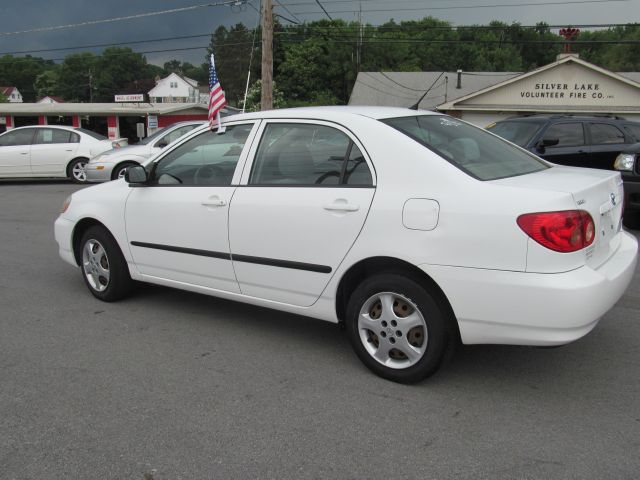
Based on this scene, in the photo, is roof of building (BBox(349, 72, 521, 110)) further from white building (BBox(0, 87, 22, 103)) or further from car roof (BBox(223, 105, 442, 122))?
white building (BBox(0, 87, 22, 103))

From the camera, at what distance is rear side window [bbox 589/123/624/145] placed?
396 inches

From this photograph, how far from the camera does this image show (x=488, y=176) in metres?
3.60

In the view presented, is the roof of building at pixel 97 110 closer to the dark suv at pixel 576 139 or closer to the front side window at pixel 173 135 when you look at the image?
the front side window at pixel 173 135

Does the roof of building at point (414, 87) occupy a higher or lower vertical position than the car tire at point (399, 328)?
higher

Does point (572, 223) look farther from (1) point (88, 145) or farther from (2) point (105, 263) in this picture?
(1) point (88, 145)

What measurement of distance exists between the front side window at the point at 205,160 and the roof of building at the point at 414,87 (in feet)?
119

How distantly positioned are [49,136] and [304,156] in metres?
13.7

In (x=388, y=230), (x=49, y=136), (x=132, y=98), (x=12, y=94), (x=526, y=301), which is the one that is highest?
(x=12, y=94)

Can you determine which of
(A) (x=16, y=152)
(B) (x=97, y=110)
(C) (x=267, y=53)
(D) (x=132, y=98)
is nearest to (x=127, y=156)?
(A) (x=16, y=152)

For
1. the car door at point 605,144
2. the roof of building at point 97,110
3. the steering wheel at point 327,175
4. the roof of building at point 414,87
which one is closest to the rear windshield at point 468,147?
the steering wheel at point 327,175

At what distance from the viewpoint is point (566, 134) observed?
1000cm

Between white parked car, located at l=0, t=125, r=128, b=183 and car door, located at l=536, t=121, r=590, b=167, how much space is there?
10.8m

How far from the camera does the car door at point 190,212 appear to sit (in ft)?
14.5

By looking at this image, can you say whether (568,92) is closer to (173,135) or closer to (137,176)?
(173,135)
